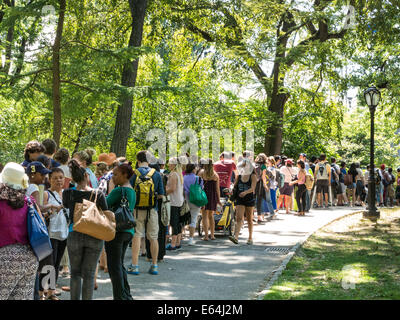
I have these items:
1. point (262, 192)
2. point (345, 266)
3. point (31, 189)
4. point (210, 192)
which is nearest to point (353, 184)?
point (262, 192)

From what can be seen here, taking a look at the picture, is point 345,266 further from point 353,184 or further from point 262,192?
point 353,184

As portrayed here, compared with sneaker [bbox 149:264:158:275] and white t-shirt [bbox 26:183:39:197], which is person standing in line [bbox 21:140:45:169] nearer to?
white t-shirt [bbox 26:183:39:197]

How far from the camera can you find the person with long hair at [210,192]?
12.8 meters

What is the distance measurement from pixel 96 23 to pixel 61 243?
1237 centimetres

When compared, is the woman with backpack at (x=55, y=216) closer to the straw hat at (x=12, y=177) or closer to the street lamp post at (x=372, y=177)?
the straw hat at (x=12, y=177)

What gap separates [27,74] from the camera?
13.8 m

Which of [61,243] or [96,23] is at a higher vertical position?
[96,23]

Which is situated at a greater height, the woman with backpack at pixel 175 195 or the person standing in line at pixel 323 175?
the person standing in line at pixel 323 175

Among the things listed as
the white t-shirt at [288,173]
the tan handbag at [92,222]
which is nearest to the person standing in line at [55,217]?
the tan handbag at [92,222]

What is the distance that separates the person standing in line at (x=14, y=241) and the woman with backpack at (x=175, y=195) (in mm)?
5891

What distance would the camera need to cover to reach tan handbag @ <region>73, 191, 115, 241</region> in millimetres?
5941

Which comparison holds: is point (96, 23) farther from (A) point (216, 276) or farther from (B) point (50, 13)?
(A) point (216, 276)

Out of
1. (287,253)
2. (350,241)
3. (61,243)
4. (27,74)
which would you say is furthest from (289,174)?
(61,243)

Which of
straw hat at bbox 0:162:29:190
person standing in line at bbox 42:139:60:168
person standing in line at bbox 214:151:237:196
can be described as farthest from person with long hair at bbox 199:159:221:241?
straw hat at bbox 0:162:29:190
